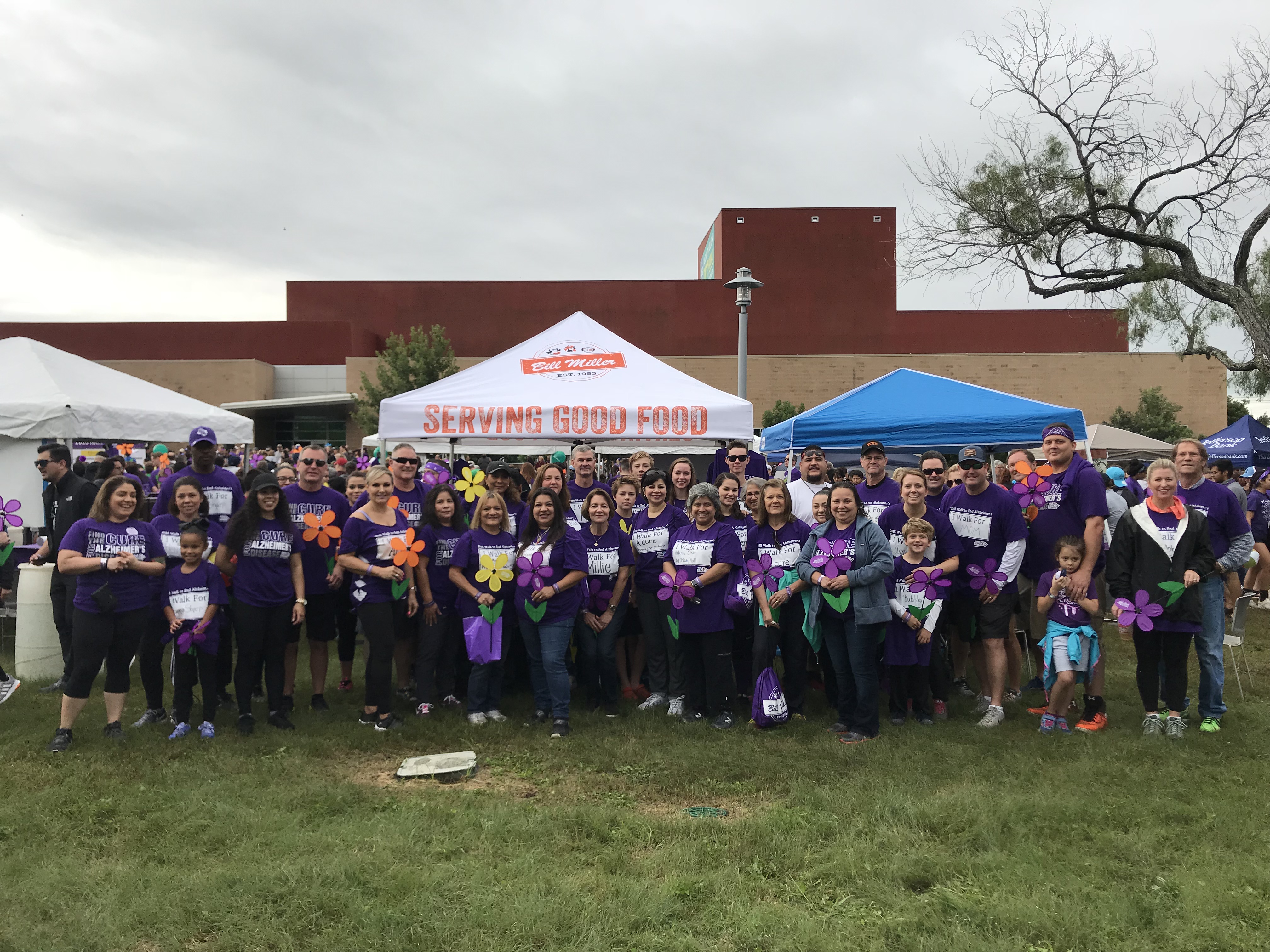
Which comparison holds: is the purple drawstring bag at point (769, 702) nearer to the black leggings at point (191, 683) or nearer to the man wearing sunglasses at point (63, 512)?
the black leggings at point (191, 683)

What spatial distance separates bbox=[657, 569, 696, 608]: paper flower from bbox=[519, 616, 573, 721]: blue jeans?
0.64 meters

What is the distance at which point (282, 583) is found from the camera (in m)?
5.35

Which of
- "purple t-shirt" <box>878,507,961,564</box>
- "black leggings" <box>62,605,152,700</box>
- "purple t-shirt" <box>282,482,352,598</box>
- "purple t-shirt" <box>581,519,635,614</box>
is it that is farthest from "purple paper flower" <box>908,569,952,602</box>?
"black leggings" <box>62,605,152,700</box>

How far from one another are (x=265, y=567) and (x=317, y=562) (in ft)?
1.36

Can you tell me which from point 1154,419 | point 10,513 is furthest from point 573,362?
point 1154,419

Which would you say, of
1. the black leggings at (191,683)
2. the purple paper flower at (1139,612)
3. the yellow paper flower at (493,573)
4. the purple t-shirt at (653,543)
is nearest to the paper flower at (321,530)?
the black leggings at (191,683)

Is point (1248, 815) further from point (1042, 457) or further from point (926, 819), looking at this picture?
point (1042, 457)

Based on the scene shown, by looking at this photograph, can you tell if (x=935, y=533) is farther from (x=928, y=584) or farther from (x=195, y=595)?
(x=195, y=595)

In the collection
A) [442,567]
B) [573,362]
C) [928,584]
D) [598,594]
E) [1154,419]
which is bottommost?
[598,594]

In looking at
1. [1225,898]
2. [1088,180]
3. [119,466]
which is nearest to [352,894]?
[1225,898]

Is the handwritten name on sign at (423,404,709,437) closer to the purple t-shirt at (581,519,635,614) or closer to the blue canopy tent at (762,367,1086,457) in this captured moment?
the blue canopy tent at (762,367,1086,457)

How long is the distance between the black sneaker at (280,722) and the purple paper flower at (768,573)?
3096mm

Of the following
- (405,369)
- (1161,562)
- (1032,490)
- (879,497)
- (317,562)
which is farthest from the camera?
(405,369)

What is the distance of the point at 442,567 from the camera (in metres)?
5.80
